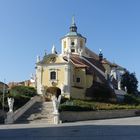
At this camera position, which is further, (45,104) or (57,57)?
(57,57)

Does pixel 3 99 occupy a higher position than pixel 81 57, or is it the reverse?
pixel 81 57

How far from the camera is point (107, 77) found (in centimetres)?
7550

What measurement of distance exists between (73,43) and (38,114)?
31.1 meters

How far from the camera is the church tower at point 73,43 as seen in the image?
75637mm

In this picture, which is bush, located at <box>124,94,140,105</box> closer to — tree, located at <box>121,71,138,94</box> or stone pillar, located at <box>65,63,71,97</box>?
tree, located at <box>121,71,138,94</box>

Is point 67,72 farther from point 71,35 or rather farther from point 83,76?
point 71,35

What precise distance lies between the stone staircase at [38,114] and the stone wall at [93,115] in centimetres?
173

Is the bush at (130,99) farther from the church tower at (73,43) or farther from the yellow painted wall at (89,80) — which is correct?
the church tower at (73,43)

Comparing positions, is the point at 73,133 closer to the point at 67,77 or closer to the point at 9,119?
the point at 9,119

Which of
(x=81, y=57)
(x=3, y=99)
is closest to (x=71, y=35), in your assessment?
(x=81, y=57)

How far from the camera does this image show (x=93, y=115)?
49719 mm

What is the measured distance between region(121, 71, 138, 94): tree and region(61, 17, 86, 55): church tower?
11.1 meters

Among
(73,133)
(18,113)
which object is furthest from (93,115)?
(73,133)

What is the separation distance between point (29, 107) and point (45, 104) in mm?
3484
